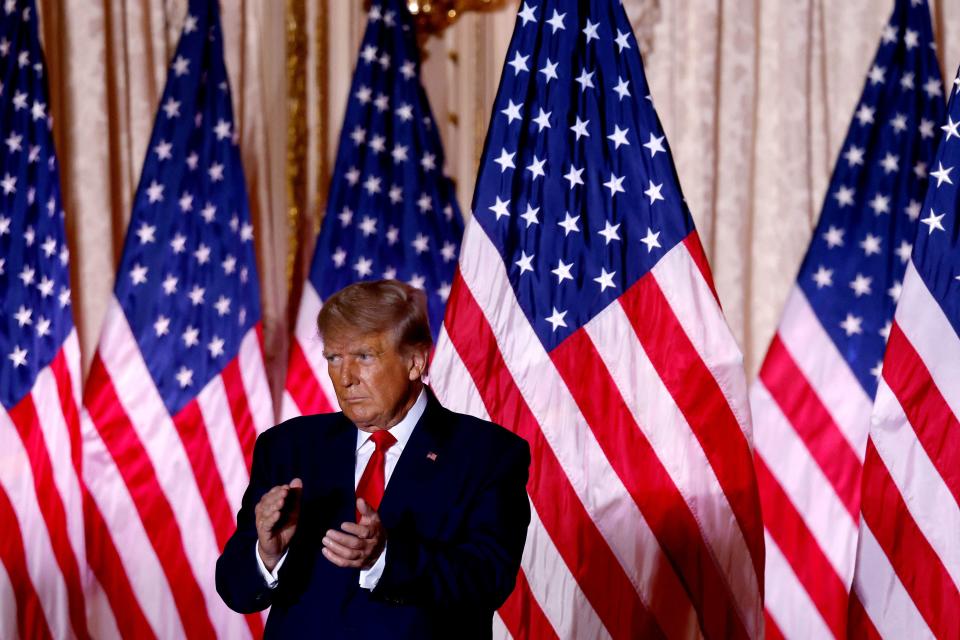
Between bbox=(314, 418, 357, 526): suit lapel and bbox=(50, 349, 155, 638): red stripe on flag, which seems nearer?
bbox=(314, 418, 357, 526): suit lapel

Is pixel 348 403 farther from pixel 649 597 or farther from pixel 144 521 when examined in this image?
pixel 144 521

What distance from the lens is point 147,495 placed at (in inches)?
191

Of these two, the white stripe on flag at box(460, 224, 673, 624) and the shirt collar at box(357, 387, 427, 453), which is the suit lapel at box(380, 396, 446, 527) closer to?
the shirt collar at box(357, 387, 427, 453)

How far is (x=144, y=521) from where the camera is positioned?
4.86 m

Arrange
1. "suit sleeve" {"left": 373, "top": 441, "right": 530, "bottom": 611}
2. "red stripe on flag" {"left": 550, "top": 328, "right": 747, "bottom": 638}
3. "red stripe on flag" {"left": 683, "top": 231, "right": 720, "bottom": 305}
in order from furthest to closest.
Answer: "red stripe on flag" {"left": 683, "top": 231, "right": 720, "bottom": 305}
"red stripe on flag" {"left": 550, "top": 328, "right": 747, "bottom": 638}
"suit sleeve" {"left": 373, "top": 441, "right": 530, "bottom": 611}

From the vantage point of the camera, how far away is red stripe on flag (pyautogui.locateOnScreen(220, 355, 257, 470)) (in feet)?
16.3

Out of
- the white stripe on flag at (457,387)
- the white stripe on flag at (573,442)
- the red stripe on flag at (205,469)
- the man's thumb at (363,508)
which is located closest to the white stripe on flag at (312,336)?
the red stripe on flag at (205,469)

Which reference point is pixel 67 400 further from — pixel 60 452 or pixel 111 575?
pixel 111 575

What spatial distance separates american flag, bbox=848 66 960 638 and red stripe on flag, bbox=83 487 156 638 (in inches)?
107

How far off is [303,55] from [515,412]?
209 centimetres

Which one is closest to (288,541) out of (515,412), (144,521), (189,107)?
(515,412)

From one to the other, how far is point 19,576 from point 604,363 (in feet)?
7.98

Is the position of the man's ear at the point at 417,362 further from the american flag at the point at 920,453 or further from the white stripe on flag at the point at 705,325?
the american flag at the point at 920,453

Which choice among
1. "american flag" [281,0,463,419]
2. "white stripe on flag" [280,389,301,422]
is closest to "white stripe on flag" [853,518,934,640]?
"american flag" [281,0,463,419]
